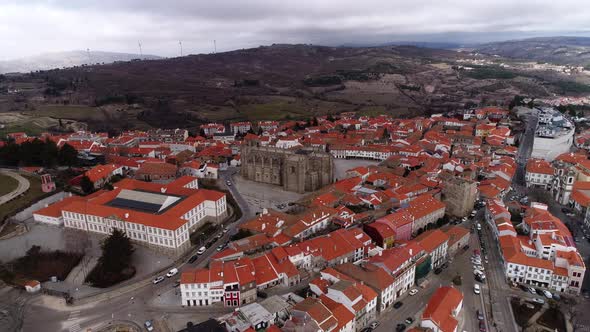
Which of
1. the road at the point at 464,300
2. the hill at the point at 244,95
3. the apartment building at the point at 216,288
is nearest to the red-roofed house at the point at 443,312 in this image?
the road at the point at 464,300

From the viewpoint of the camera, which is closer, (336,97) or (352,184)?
(352,184)

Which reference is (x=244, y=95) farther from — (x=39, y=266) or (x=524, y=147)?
(x=39, y=266)

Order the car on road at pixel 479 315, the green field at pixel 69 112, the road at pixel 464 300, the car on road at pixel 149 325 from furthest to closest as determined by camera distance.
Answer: the green field at pixel 69 112, the car on road at pixel 479 315, the road at pixel 464 300, the car on road at pixel 149 325

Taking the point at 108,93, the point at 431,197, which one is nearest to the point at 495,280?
the point at 431,197

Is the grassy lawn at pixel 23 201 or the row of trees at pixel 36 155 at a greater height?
the row of trees at pixel 36 155

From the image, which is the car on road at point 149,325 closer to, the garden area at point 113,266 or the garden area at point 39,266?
the garden area at point 113,266

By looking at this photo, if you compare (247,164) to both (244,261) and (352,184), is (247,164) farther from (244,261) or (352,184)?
(244,261)

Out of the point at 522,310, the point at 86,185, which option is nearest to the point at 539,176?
the point at 522,310
